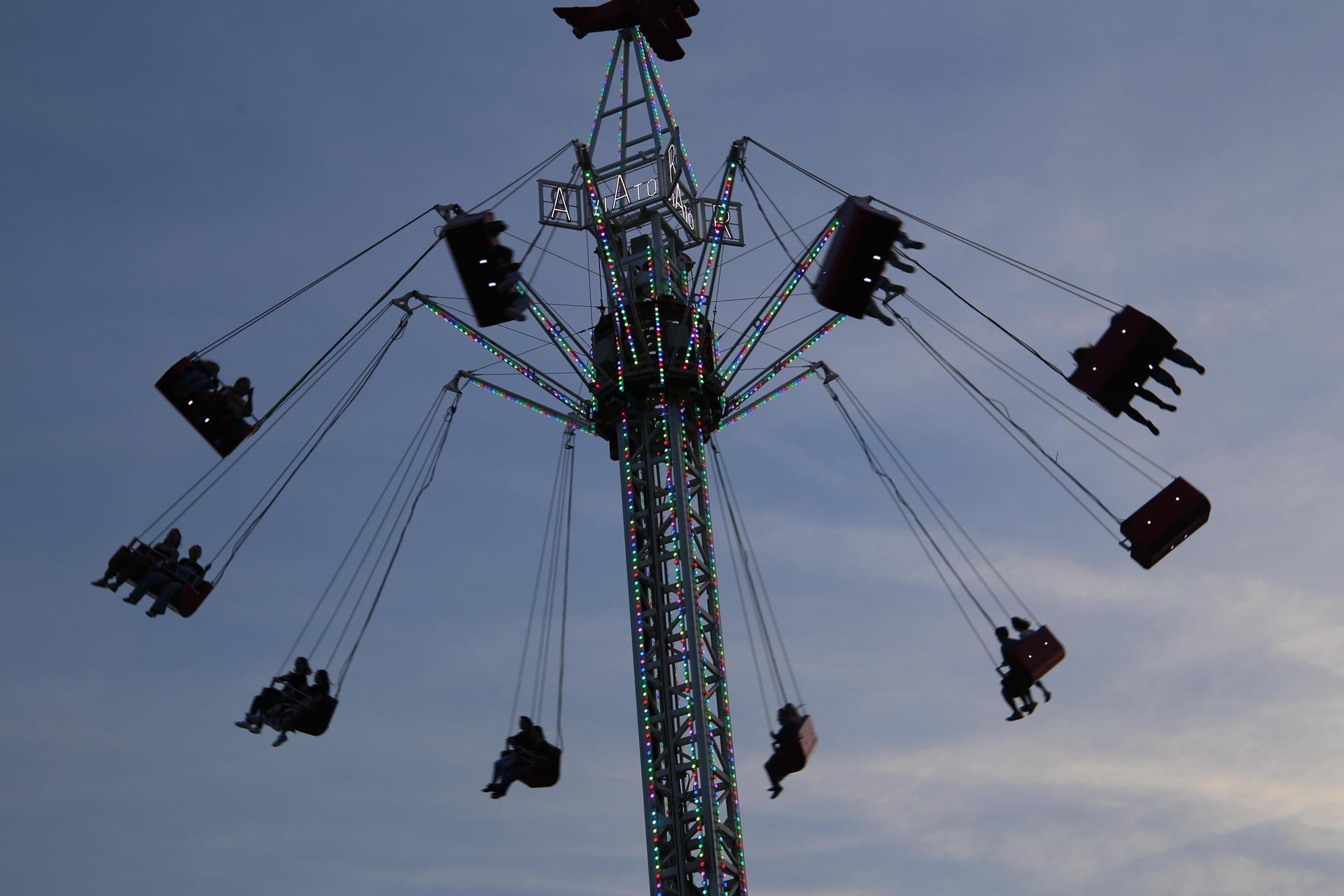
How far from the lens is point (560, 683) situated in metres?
28.6

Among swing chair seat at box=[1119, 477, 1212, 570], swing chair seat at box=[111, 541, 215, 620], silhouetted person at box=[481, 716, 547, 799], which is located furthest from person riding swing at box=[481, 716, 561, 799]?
swing chair seat at box=[1119, 477, 1212, 570]

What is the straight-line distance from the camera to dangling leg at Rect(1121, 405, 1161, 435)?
25.6 meters

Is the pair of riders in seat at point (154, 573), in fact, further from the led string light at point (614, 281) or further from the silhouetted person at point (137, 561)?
the led string light at point (614, 281)

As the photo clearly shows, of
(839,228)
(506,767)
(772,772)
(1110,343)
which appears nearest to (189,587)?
(506,767)

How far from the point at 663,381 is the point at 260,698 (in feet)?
27.2

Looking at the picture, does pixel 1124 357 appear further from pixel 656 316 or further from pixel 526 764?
pixel 526 764

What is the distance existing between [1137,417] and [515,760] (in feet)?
36.8

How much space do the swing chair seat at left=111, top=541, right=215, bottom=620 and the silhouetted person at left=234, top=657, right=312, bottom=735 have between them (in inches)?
68.2

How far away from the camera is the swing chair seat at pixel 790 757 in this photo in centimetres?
2595

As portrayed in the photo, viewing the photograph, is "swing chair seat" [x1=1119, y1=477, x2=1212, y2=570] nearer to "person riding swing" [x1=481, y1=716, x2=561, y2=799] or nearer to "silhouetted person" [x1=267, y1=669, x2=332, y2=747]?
"person riding swing" [x1=481, y1=716, x2=561, y2=799]

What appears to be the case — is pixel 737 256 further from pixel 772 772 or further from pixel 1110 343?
pixel 772 772

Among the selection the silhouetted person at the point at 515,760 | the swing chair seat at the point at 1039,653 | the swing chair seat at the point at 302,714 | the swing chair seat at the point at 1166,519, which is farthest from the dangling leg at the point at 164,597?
the swing chair seat at the point at 1166,519

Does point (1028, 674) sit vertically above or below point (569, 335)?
below

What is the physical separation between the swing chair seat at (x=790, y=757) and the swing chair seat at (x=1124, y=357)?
23.1 feet
